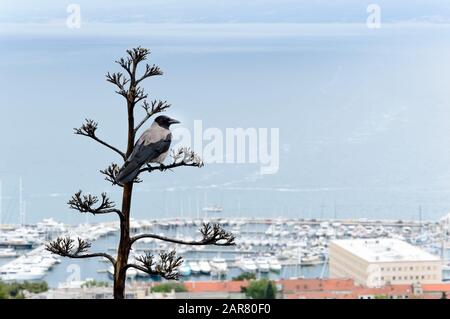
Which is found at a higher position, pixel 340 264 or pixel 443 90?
pixel 443 90

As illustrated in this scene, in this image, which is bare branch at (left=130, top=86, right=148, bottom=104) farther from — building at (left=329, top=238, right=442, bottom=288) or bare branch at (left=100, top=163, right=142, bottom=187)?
building at (left=329, top=238, right=442, bottom=288)

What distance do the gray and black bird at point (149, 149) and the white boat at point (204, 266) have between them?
4.98 metres

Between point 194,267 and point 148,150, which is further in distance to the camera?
point 194,267

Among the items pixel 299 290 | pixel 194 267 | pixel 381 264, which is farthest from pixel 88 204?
pixel 194 267

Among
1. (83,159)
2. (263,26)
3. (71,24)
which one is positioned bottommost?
(83,159)

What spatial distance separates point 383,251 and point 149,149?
202 inches

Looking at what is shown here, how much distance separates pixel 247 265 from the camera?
22.7 feet

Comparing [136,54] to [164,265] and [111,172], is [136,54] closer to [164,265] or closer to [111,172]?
[111,172]

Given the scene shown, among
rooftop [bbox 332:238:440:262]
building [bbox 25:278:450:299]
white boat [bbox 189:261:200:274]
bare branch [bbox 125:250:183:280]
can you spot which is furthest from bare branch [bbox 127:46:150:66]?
white boat [bbox 189:261:200:274]

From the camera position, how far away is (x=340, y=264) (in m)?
6.91

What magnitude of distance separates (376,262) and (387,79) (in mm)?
3868
